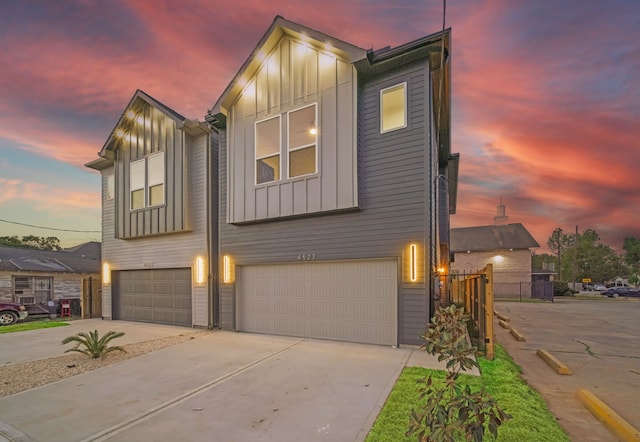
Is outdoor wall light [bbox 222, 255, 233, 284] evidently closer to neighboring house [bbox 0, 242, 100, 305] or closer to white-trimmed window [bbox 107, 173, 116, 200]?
white-trimmed window [bbox 107, 173, 116, 200]

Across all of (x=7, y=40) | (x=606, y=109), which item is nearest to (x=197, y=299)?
(x=7, y=40)

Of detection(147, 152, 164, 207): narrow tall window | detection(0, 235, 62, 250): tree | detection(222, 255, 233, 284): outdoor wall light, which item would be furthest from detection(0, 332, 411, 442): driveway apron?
detection(0, 235, 62, 250): tree

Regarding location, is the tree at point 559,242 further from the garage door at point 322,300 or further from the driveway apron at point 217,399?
the driveway apron at point 217,399

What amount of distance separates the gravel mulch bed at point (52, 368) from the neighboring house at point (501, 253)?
22077mm

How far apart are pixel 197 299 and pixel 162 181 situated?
4200 millimetres

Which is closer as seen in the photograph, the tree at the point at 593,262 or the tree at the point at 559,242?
the tree at the point at 593,262

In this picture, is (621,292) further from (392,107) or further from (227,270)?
(227,270)

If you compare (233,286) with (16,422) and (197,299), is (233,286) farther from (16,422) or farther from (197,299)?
(16,422)

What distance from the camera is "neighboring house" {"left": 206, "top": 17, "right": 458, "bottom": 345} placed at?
6898 mm

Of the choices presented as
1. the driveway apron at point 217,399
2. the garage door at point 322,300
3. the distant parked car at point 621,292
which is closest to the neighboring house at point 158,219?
the garage door at point 322,300

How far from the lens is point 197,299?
392 inches

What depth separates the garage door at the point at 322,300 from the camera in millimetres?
7156

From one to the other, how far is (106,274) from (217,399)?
35.5 ft

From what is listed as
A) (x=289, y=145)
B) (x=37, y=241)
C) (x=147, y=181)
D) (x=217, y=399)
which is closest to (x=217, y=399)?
(x=217, y=399)
